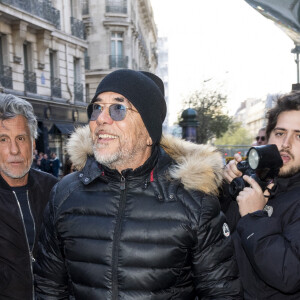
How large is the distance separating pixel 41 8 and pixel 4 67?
12.3 ft

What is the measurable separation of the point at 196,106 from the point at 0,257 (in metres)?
23.8

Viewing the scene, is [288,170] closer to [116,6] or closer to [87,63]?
[87,63]

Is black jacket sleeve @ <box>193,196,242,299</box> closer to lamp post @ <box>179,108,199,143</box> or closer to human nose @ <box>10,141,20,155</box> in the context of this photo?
human nose @ <box>10,141,20,155</box>

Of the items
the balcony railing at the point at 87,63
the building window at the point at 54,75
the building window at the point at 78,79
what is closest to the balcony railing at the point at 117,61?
the balcony railing at the point at 87,63

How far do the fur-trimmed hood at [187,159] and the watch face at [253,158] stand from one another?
0.52 ft

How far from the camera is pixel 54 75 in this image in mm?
18734

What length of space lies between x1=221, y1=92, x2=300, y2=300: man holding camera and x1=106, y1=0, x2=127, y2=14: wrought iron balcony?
27.2 meters

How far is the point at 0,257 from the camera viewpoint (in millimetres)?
2541

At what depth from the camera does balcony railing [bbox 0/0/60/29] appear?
1557 cm

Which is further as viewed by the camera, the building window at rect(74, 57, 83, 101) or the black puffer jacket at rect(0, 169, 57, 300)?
the building window at rect(74, 57, 83, 101)

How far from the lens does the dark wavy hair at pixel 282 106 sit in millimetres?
2234

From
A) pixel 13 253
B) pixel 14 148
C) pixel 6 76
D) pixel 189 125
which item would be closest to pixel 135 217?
pixel 13 253

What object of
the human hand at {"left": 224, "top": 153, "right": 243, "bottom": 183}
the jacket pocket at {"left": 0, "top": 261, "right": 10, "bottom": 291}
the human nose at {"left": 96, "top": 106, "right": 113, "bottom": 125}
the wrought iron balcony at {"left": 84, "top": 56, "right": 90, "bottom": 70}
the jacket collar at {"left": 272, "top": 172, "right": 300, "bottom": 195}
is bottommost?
the jacket pocket at {"left": 0, "top": 261, "right": 10, "bottom": 291}

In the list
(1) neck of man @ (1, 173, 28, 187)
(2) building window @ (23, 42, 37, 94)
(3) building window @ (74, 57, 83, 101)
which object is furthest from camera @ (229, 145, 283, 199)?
(3) building window @ (74, 57, 83, 101)
